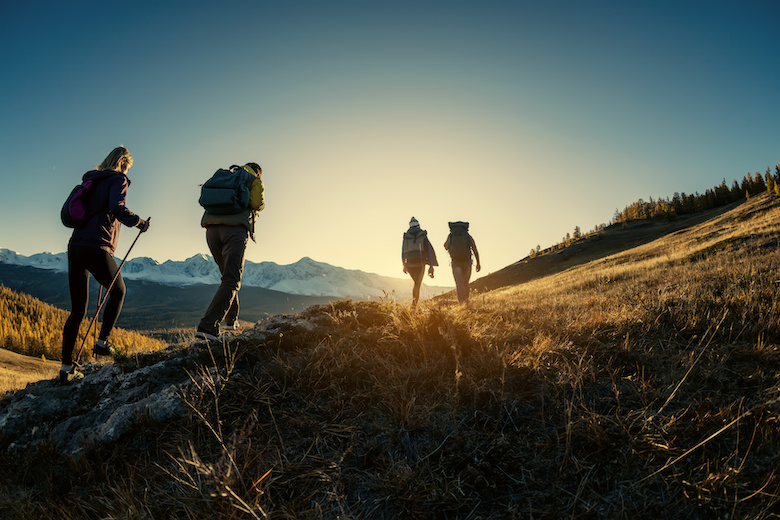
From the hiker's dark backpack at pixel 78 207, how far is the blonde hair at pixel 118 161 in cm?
37

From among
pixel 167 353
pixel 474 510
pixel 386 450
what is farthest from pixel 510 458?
pixel 167 353

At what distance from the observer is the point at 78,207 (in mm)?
3920

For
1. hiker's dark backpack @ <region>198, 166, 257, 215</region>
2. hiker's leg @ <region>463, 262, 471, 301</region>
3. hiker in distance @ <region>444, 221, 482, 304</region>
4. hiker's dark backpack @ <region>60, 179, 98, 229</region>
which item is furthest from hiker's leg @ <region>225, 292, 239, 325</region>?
hiker's leg @ <region>463, 262, 471, 301</region>

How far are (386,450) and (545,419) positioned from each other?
113 centimetres

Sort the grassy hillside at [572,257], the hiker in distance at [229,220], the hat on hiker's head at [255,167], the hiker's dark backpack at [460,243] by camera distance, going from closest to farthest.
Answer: the hiker in distance at [229,220] < the hat on hiker's head at [255,167] < the hiker's dark backpack at [460,243] < the grassy hillside at [572,257]

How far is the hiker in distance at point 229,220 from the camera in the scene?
439cm

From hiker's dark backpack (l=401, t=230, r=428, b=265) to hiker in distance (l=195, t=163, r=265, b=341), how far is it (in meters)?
5.18

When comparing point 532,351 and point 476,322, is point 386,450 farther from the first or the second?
point 476,322

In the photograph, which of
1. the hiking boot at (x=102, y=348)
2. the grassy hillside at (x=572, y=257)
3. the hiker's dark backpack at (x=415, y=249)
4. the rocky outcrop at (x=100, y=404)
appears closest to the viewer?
the rocky outcrop at (x=100, y=404)

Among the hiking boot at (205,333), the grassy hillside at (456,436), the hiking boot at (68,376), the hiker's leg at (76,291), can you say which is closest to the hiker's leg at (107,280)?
the hiker's leg at (76,291)

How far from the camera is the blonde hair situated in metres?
4.30

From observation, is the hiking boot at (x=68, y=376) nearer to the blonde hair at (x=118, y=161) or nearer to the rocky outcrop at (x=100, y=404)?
the rocky outcrop at (x=100, y=404)

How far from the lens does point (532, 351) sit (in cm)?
310

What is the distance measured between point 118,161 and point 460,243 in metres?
7.93
